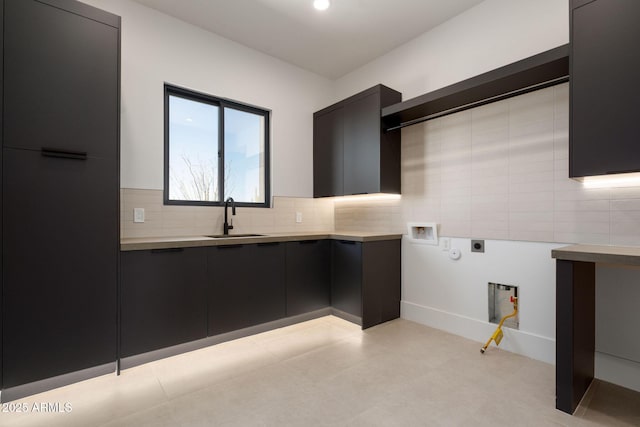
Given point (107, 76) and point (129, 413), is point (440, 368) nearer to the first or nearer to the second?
point (129, 413)

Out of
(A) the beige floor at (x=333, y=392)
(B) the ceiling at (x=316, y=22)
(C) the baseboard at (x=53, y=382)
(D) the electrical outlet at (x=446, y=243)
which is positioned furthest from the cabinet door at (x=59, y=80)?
(D) the electrical outlet at (x=446, y=243)

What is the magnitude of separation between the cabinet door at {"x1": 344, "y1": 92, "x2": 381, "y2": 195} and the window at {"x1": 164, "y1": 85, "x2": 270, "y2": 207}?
956mm

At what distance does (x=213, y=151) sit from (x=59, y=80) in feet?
4.62

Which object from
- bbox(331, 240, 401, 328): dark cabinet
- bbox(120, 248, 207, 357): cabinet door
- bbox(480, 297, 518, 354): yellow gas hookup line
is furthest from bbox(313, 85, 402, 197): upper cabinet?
bbox(120, 248, 207, 357): cabinet door

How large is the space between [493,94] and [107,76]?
9.61ft

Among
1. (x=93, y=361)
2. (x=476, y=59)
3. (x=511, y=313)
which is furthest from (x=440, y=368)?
(x=476, y=59)

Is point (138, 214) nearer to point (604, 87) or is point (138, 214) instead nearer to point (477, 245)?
point (477, 245)

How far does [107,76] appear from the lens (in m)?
2.02

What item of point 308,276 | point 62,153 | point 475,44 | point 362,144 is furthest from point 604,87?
point 62,153

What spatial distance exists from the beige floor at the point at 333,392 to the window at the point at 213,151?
1542 millimetres

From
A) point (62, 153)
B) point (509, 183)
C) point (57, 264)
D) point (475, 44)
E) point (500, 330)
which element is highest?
point (475, 44)

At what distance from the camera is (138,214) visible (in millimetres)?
2572

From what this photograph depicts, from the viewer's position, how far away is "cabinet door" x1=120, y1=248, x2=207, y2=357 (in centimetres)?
211

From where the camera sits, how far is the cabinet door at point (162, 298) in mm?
2109
